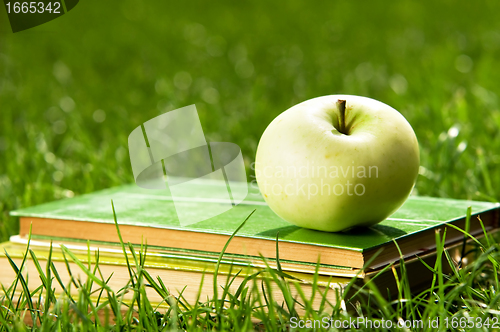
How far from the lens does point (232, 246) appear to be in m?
1.36

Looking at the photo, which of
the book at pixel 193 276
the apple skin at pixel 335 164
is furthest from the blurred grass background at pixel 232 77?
the apple skin at pixel 335 164

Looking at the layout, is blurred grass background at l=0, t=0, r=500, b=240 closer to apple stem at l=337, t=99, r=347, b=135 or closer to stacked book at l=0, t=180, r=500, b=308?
stacked book at l=0, t=180, r=500, b=308

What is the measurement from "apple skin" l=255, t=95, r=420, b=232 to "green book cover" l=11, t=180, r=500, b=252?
0.05 metres

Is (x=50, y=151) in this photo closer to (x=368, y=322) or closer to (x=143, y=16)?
(x=368, y=322)

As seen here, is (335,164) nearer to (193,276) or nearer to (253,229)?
(253,229)

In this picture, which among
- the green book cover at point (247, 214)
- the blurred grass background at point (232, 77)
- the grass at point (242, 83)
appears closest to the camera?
the green book cover at point (247, 214)

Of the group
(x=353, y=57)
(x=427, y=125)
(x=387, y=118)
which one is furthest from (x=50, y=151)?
(x=353, y=57)

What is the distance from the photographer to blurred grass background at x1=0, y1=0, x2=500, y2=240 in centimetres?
261

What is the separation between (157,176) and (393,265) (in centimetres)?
128

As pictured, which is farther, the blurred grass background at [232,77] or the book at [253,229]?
the blurred grass background at [232,77]

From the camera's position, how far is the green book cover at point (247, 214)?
1.32m

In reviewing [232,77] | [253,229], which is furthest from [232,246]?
[232,77]

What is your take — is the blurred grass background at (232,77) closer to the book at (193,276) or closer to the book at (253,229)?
the book at (253,229)

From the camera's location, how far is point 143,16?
656 cm
